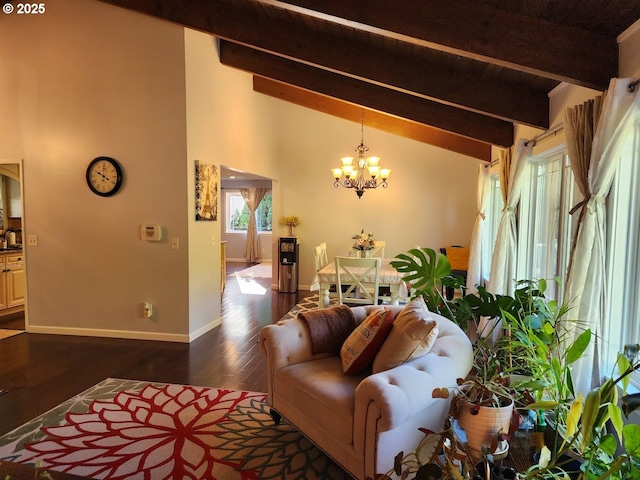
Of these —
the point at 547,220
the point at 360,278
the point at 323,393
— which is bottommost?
the point at 323,393

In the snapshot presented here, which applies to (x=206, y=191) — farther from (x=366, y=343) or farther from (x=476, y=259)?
(x=476, y=259)

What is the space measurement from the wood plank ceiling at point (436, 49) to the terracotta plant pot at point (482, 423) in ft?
6.68

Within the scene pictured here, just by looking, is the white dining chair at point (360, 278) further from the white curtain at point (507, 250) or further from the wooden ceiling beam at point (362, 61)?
the wooden ceiling beam at point (362, 61)

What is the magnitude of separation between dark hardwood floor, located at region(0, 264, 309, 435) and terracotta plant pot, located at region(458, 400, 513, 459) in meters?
2.17

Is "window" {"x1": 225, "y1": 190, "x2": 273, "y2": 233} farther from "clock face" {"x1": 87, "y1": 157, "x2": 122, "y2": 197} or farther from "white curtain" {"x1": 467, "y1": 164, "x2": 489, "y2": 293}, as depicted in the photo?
"white curtain" {"x1": 467, "y1": 164, "x2": 489, "y2": 293}

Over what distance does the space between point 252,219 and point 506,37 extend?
10028 mm

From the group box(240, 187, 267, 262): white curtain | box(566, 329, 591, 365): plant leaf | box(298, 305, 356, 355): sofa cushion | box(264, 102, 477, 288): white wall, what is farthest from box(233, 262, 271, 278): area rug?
box(566, 329, 591, 365): plant leaf

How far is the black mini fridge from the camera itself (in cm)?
727

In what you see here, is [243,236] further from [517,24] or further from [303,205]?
[517,24]

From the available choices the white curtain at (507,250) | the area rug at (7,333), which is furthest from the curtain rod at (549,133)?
the area rug at (7,333)

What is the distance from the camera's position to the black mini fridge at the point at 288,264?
286 inches

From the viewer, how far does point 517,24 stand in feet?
7.67

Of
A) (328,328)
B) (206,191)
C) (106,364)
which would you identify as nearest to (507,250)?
(328,328)

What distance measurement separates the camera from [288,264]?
7273 mm
